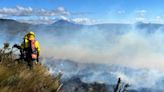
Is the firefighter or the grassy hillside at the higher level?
the firefighter

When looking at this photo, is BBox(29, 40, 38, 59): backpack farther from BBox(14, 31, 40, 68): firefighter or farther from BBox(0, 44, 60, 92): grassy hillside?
BBox(0, 44, 60, 92): grassy hillside

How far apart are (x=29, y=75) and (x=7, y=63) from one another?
44.7 inches

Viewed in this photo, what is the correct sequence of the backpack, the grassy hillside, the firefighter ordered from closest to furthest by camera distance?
the grassy hillside < the firefighter < the backpack

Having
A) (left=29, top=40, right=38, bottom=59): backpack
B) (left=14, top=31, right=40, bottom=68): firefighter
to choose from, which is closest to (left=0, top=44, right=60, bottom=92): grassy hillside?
(left=14, top=31, right=40, bottom=68): firefighter

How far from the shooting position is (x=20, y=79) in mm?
12680

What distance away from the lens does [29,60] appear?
18.1m

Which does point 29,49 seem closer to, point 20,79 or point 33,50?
point 33,50

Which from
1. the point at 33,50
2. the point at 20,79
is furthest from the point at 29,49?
the point at 20,79

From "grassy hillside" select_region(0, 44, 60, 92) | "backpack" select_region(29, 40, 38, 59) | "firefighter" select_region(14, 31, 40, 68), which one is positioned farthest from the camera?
"backpack" select_region(29, 40, 38, 59)

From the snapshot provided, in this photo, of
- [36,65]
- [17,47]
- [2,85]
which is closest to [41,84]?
[2,85]

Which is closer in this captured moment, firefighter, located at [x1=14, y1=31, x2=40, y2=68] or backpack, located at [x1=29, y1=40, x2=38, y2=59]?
firefighter, located at [x1=14, y1=31, x2=40, y2=68]

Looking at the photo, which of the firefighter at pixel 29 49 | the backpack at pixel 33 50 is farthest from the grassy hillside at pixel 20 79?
the backpack at pixel 33 50

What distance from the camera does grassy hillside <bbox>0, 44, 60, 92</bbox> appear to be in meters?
11.9

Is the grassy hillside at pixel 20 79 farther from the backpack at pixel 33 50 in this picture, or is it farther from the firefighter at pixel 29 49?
the backpack at pixel 33 50
